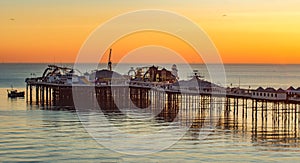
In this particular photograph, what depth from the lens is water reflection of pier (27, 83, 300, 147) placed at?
174ft

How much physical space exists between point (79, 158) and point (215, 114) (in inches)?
1233

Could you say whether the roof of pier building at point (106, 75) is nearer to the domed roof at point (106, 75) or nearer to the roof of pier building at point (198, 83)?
the domed roof at point (106, 75)

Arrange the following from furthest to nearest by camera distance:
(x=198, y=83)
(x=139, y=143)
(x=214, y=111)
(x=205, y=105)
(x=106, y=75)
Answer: (x=106, y=75) → (x=205, y=105) → (x=198, y=83) → (x=214, y=111) → (x=139, y=143)

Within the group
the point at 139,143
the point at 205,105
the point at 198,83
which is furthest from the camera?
the point at 205,105

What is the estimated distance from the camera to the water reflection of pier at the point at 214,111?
52.9 m

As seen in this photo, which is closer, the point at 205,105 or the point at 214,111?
the point at 214,111

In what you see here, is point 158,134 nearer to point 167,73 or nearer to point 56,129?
point 56,129

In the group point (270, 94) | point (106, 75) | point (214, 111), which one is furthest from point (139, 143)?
point (106, 75)

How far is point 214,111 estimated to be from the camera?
72.2 m

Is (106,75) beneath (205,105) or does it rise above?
above

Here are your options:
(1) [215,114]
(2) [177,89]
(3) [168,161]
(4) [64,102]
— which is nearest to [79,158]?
(3) [168,161]

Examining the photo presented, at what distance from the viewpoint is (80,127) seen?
54.6 m

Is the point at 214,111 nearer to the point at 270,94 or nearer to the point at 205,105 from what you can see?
the point at 205,105

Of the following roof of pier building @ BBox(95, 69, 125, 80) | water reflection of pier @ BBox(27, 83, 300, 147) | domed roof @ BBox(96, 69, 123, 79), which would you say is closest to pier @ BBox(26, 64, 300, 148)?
water reflection of pier @ BBox(27, 83, 300, 147)
